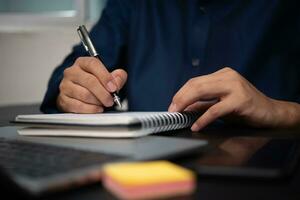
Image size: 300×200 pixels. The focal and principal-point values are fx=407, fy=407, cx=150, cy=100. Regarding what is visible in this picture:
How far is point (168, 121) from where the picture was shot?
61 cm

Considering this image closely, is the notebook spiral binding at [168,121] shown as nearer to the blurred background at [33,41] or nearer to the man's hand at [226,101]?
the man's hand at [226,101]

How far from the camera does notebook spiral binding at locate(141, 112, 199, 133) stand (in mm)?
547

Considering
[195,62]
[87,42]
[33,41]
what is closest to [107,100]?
[87,42]

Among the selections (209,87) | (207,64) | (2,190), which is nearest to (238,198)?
(2,190)

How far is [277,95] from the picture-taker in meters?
0.95

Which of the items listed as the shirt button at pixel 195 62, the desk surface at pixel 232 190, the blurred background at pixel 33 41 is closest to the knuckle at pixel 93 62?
the shirt button at pixel 195 62

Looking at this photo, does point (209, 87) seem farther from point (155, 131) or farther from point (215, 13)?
point (215, 13)

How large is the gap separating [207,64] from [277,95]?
7.0 inches

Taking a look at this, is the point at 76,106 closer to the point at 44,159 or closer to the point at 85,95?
the point at 85,95

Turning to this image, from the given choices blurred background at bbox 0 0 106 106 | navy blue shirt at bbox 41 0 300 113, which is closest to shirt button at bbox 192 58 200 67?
navy blue shirt at bbox 41 0 300 113

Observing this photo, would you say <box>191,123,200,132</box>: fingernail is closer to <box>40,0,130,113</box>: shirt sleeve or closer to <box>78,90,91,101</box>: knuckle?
<box>78,90,91,101</box>: knuckle

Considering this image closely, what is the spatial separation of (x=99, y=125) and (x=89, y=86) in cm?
26

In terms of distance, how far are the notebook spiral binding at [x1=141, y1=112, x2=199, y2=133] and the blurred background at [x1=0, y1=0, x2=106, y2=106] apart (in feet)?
3.35

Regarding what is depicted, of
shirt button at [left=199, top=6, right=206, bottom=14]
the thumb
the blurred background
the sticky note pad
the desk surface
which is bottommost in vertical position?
the blurred background
